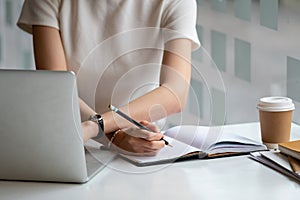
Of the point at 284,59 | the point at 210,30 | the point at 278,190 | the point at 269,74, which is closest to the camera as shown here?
the point at 278,190

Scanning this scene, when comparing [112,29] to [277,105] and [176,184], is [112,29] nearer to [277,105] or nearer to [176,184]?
[277,105]

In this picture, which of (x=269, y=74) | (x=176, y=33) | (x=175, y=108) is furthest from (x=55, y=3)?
(x=269, y=74)

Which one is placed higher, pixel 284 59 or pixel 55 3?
pixel 55 3


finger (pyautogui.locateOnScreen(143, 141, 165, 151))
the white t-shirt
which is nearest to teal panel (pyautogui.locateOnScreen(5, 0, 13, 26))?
the white t-shirt

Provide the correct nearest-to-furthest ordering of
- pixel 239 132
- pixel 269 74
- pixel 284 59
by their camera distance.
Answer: pixel 239 132 < pixel 284 59 < pixel 269 74

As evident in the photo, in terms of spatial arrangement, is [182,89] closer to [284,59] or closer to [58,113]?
[58,113]

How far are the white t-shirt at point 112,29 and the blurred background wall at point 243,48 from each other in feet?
3.51

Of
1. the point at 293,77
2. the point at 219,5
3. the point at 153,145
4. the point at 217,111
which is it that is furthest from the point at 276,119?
the point at 219,5

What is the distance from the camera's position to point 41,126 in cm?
142

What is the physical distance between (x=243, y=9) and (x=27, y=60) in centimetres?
156

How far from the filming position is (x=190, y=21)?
86.6 inches

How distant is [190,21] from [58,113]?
3.03ft

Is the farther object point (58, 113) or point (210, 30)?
point (210, 30)

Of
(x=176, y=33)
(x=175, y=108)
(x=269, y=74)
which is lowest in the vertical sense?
(x=269, y=74)
